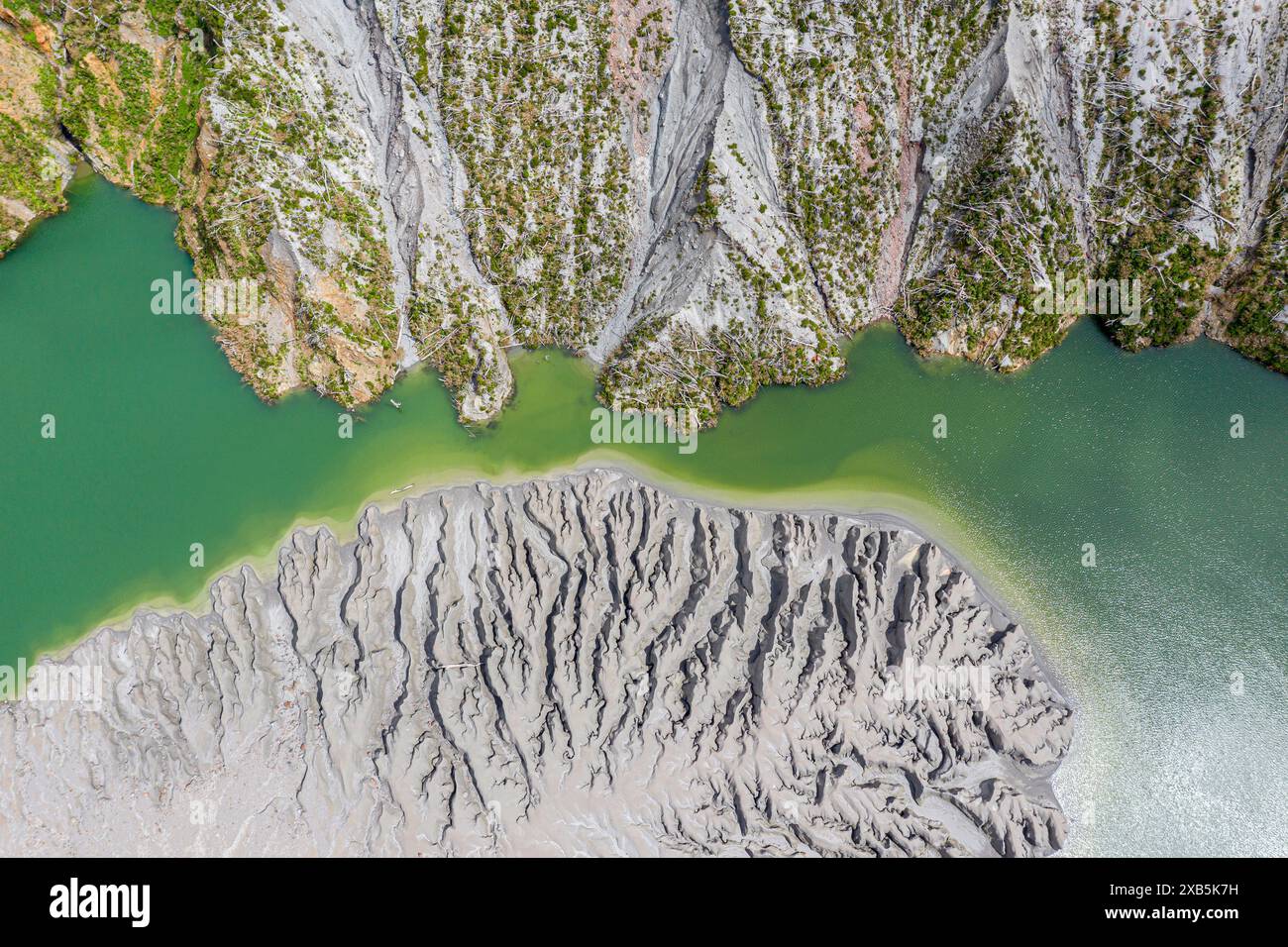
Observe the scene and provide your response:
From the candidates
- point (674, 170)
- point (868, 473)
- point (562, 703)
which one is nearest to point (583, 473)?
point (562, 703)

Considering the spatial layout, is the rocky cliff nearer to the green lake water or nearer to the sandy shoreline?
the green lake water

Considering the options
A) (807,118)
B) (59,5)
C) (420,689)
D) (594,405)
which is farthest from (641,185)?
(59,5)

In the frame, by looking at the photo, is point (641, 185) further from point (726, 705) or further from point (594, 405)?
point (726, 705)

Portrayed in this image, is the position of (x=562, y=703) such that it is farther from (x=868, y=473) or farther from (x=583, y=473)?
(x=868, y=473)

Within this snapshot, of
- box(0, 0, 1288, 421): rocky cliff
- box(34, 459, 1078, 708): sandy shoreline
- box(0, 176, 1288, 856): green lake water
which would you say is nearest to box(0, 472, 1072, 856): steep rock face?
box(34, 459, 1078, 708): sandy shoreline

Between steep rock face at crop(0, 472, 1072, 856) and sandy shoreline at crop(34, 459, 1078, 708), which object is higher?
sandy shoreline at crop(34, 459, 1078, 708)

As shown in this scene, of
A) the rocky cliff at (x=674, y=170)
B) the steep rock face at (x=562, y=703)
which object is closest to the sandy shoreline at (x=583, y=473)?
the steep rock face at (x=562, y=703)
